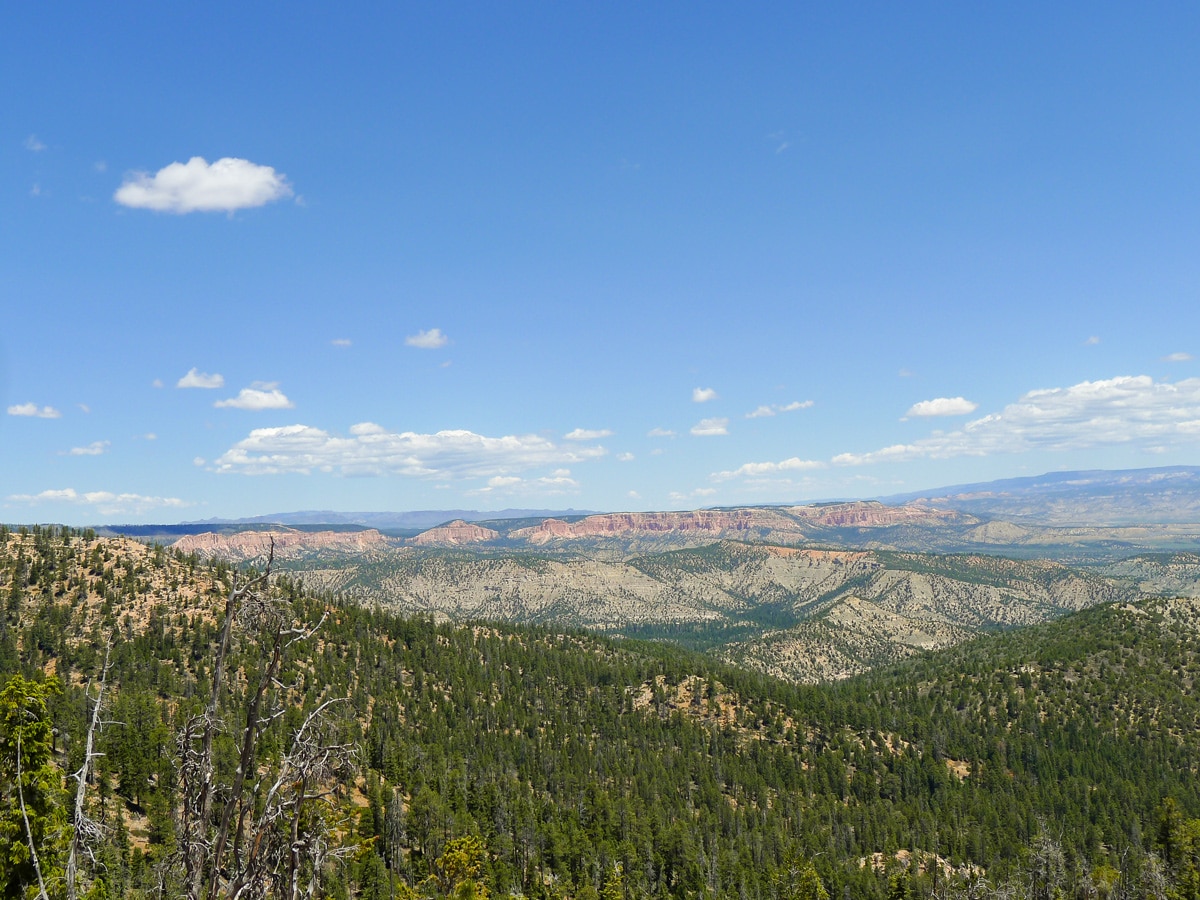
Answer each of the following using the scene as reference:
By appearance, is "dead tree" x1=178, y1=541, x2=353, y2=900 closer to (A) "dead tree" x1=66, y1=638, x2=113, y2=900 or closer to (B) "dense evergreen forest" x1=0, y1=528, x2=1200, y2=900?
(B) "dense evergreen forest" x1=0, y1=528, x2=1200, y2=900

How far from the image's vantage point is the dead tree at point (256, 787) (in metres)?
12.3

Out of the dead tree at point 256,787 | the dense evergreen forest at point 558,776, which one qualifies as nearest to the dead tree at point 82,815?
the dense evergreen forest at point 558,776

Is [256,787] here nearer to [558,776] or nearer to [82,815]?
[82,815]

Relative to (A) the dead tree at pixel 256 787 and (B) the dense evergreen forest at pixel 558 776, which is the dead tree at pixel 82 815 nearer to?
(B) the dense evergreen forest at pixel 558 776

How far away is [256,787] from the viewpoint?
1282 cm

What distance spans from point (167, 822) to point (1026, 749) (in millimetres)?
194967

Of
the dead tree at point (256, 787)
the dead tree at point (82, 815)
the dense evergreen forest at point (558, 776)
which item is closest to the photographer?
the dead tree at point (256, 787)

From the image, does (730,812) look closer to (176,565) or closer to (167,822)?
(167,822)

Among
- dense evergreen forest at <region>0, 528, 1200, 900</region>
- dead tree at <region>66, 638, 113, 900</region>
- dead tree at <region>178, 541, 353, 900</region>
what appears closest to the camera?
dead tree at <region>178, 541, 353, 900</region>

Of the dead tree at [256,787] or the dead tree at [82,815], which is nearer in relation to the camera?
the dead tree at [256,787]

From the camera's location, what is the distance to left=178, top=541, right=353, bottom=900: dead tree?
40.5ft

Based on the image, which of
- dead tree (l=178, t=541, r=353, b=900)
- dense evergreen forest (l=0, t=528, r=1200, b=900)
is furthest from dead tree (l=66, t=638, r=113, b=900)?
dead tree (l=178, t=541, r=353, b=900)

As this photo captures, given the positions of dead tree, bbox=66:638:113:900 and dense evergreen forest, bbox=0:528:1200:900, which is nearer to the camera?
dead tree, bbox=66:638:113:900

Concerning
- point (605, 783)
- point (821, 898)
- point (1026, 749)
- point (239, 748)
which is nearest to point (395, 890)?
point (821, 898)
